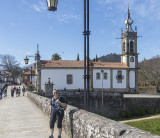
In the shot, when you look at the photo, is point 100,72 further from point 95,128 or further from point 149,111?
point 95,128

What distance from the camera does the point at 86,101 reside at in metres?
5.96

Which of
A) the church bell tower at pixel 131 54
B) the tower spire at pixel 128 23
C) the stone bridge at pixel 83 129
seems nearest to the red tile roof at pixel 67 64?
the church bell tower at pixel 131 54

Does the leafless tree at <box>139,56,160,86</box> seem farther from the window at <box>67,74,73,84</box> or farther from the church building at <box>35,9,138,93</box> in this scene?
the window at <box>67,74,73,84</box>

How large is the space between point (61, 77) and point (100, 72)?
721 cm

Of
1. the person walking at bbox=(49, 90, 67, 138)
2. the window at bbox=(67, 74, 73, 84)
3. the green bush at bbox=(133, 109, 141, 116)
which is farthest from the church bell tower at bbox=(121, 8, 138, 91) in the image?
the person walking at bbox=(49, 90, 67, 138)

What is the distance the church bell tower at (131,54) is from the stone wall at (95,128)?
1395 inches

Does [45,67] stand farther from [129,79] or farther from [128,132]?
[128,132]

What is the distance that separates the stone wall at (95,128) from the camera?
3.10 m

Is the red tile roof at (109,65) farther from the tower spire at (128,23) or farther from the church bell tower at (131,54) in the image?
the tower spire at (128,23)

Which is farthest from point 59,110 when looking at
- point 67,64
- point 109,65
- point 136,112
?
point 109,65

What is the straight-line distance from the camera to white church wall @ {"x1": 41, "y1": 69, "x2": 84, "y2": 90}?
1411 inches

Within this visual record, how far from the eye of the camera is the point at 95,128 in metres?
4.01

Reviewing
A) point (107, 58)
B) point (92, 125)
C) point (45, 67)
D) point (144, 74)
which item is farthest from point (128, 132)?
point (107, 58)

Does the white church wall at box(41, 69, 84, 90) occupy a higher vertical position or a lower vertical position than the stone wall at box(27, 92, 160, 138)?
higher
